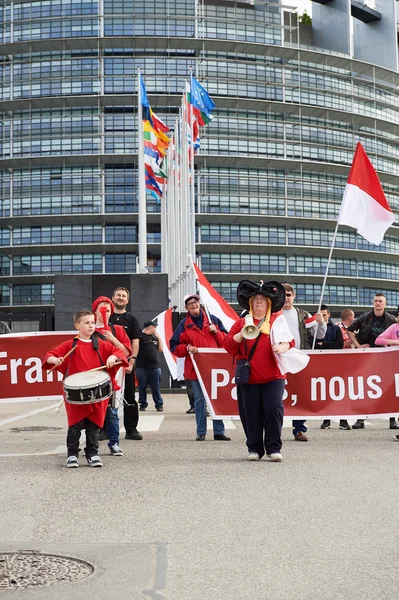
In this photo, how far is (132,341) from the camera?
35.9 feet

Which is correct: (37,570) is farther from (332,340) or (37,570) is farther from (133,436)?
(332,340)

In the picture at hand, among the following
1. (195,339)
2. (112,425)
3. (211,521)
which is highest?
(195,339)

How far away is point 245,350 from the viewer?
31.0ft

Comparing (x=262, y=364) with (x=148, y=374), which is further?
(x=148, y=374)

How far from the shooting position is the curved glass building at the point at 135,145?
7094 centimetres

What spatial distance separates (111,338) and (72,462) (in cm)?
146

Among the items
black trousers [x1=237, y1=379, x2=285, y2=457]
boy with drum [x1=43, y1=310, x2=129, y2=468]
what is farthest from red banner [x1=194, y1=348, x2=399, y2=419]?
boy with drum [x1=43, y1=310, x2=129, y2=468]

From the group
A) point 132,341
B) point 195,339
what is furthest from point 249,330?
point 195,339

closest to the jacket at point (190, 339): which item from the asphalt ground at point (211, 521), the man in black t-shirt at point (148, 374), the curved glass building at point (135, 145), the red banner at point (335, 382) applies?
the red banner at point (335, 382)

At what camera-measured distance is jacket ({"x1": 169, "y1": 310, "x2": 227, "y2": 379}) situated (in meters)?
12.0

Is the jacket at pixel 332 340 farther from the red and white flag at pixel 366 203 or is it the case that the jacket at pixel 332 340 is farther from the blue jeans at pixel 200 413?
the blue jeans at pixel 200 413

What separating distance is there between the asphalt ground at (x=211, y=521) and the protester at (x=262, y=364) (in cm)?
34

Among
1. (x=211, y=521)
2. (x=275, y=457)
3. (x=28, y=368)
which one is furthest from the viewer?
(x=28, y=368)

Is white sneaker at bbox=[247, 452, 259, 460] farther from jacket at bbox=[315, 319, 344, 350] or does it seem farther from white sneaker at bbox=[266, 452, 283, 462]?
jacket at bbox=[315, 319, 344, 350]
